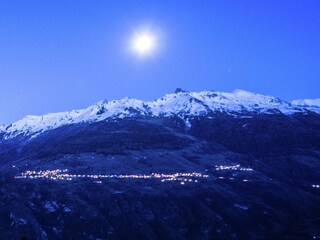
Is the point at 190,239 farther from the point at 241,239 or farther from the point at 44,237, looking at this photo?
the point at 44,237

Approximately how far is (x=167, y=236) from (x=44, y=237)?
195ft

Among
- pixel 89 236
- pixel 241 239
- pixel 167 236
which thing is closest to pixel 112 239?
pixel 89 236

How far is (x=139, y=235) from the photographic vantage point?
19912 centimetres

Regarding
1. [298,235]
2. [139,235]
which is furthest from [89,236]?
[298,235]

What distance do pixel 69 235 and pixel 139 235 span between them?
34.5 meters

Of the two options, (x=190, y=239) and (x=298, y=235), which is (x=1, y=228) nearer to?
(x=190, y=239)

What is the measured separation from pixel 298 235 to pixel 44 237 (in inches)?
4799

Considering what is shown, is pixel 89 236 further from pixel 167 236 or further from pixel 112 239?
pixel 167 236

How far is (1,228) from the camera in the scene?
634 feet

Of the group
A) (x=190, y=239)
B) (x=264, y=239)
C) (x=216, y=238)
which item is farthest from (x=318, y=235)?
(x=190, y=239)

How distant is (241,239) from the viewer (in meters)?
199

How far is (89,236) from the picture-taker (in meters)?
197

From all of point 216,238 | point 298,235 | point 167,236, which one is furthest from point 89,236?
point 298,235

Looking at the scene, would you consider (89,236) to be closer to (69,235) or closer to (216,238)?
(69,235)
